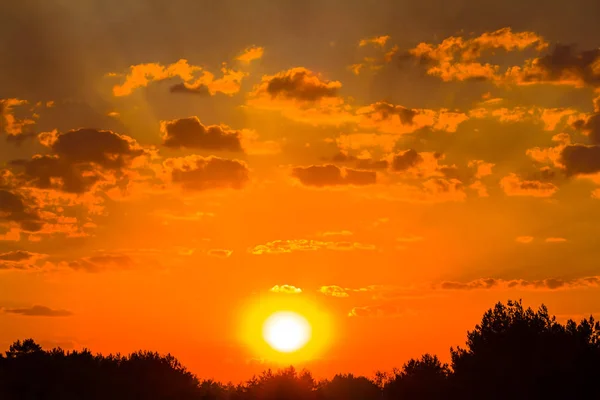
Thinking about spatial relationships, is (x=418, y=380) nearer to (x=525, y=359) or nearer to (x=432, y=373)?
(x=432, y=373)

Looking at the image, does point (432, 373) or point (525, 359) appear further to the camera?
point (432, 373)

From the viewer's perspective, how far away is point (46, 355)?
396 feet

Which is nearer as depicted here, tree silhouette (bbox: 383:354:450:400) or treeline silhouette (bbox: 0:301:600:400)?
treeline silhouette (bbox: 0:301:600:400)

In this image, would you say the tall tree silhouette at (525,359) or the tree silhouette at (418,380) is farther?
the tree silhouette at (418,380)

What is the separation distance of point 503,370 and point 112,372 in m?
70.5

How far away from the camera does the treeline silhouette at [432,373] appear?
247ft

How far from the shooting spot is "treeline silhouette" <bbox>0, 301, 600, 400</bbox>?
75.2 meters

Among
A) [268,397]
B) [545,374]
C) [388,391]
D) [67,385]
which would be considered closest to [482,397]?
[545,374]

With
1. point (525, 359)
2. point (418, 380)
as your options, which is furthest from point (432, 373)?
point (525, 359)

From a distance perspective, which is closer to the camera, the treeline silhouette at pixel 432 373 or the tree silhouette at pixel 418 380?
the treeline silhouette at pixel 432 373

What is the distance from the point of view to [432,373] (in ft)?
363

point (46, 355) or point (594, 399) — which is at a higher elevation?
point (46, 355)

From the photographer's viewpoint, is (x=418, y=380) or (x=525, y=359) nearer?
(x=525, y=359)

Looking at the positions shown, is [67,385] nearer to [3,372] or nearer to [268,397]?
[3,372]
